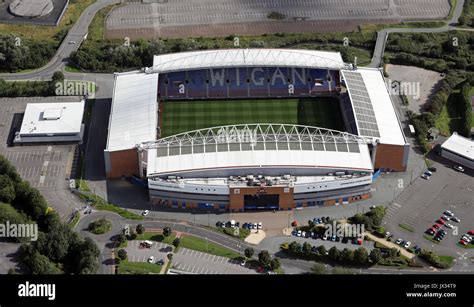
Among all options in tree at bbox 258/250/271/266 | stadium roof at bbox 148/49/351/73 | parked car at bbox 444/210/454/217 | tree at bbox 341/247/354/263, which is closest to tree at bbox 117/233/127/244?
tree at bbox 258/250/271/266

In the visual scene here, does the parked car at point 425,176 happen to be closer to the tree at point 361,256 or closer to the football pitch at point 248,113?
the football pitch at point 248,113

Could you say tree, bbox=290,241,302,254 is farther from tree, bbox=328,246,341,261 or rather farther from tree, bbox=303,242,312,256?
tree, bbox=328,246,341,261

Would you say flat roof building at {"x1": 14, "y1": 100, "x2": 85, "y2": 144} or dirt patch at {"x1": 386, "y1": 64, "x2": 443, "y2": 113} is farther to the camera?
dirt patch at {"x1": 386, "y1": 64, "x2": 443, "y2": 113}

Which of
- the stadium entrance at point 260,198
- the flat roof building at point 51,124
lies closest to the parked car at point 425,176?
the stadium entrance at point 260,198

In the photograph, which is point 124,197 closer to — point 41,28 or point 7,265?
point 7,265

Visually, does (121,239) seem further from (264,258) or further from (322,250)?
(322,250)

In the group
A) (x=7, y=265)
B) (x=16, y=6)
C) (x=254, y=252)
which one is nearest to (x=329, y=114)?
(x=254, y=252)

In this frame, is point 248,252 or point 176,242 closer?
point 248,252

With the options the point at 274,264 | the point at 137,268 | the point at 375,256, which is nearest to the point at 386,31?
the point at 375,256
